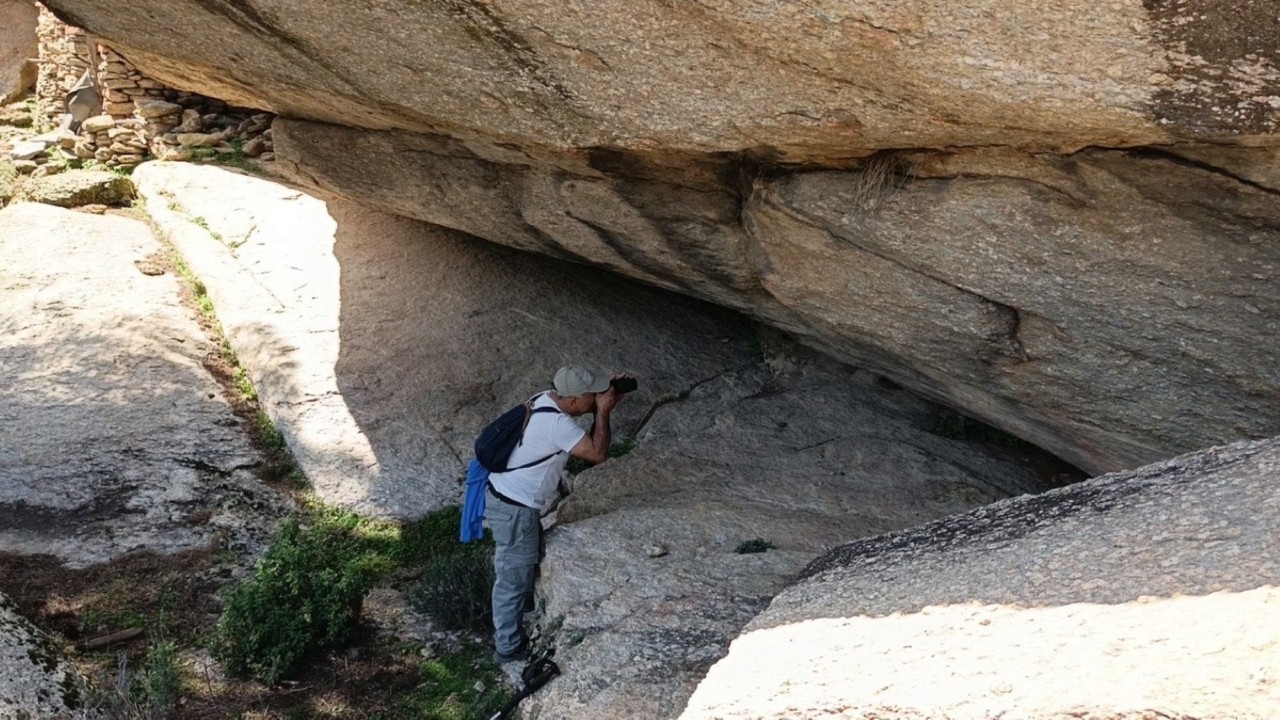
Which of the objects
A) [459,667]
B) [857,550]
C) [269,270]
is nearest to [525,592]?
[459,667]

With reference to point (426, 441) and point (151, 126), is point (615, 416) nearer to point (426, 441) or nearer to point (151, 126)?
point (426, 441)

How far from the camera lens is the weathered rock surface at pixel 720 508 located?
5684mm

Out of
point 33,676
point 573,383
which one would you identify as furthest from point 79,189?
point 573,383

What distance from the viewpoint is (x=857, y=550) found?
18.2 feet

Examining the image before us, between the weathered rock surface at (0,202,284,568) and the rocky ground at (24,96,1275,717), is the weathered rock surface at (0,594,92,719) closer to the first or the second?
the rocky ground at (24,96,1275,717)

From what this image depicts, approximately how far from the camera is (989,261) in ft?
20.2

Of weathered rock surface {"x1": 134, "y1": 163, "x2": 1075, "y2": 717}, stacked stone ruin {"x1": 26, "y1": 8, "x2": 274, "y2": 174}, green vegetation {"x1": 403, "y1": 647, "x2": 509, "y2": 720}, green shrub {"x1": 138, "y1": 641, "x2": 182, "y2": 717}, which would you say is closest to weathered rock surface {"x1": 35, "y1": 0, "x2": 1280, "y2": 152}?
weathered rock surface {"x1": 134, "y1": 163, "x2": 1075, "y2": 717}

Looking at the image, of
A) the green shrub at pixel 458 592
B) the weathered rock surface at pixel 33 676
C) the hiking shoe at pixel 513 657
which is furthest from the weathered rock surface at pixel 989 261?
the weathered rock surface at pixel 33 676

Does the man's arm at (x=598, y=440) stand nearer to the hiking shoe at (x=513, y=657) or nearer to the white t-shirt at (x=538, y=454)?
the white t-shirt at (x=538, y=454)

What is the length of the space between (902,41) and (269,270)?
24.9 ft

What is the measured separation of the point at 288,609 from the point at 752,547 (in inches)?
104

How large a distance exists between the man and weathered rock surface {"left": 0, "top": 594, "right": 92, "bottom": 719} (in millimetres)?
2140

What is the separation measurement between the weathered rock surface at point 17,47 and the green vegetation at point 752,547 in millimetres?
13775

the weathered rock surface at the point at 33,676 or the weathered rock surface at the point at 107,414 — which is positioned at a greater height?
the weathered rock surface at the point at 33,676
